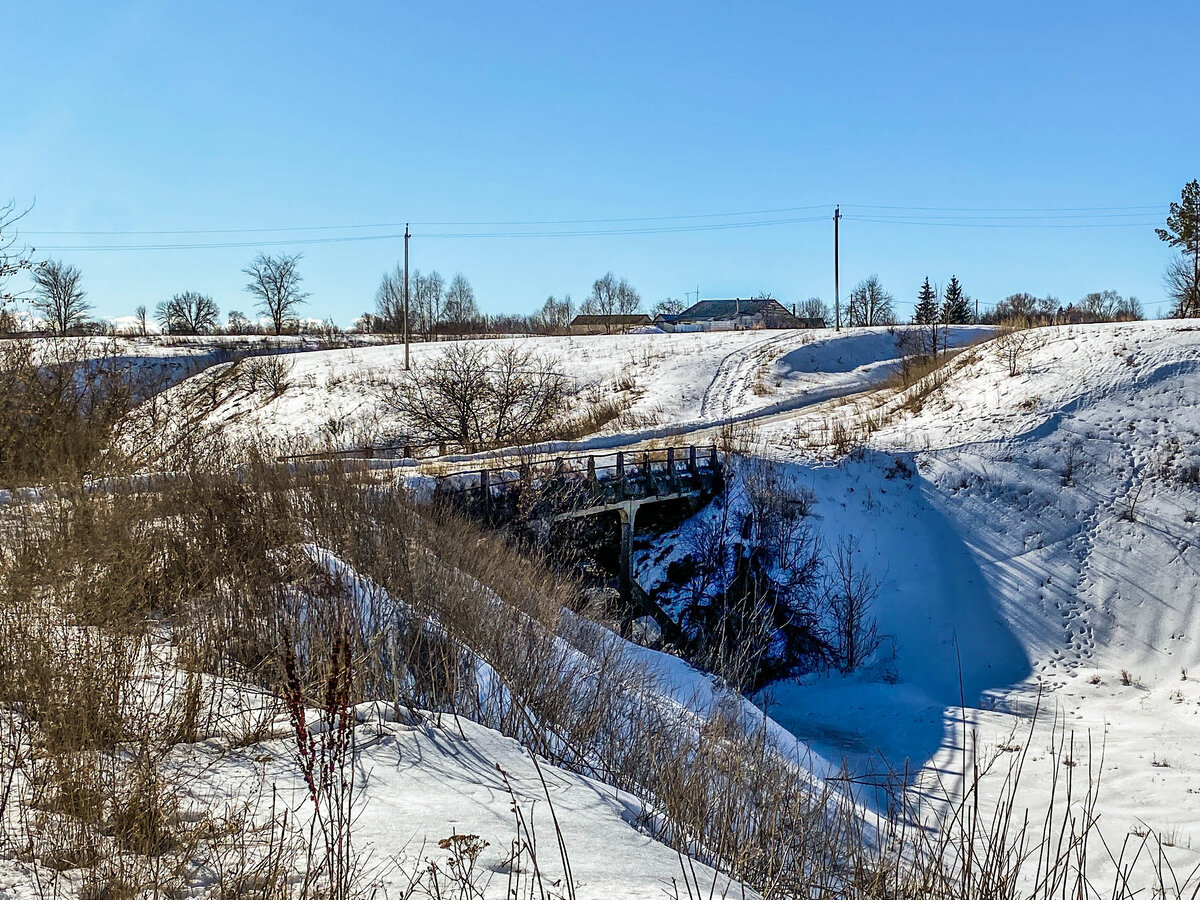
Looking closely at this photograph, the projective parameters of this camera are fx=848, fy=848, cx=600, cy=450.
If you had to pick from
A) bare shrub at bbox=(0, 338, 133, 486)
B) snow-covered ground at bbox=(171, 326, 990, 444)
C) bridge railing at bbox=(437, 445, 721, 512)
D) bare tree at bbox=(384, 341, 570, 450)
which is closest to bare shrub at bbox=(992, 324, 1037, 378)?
snow-covered ground at bbox=(171, 326, 990, 444)

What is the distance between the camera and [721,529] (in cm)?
2295

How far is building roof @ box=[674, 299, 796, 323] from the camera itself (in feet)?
309

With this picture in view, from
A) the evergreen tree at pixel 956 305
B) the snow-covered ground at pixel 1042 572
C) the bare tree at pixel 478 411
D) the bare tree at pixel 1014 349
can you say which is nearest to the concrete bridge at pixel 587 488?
the snow-covered ground at pixel 1042 572

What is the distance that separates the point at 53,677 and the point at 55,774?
1089 millimetres

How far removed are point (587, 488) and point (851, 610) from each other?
283 inches

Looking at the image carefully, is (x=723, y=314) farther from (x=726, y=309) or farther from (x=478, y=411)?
(x=478, y=411)

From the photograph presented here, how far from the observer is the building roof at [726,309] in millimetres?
94181

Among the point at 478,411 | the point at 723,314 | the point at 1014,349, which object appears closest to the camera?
the point at 1014,349

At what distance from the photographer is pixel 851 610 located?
20.8 meters

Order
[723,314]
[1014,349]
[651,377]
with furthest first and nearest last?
[723,314], [651,377], [1014,349]

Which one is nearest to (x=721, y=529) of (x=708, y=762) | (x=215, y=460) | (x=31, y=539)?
(x=215, y=460)

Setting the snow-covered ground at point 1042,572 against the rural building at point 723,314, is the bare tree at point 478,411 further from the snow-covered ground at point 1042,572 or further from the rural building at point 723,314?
the rural building at point 723,314

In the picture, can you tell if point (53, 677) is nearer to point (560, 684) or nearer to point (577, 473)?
point (560, 684)

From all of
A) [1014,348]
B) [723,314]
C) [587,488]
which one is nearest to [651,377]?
[1014,348]
